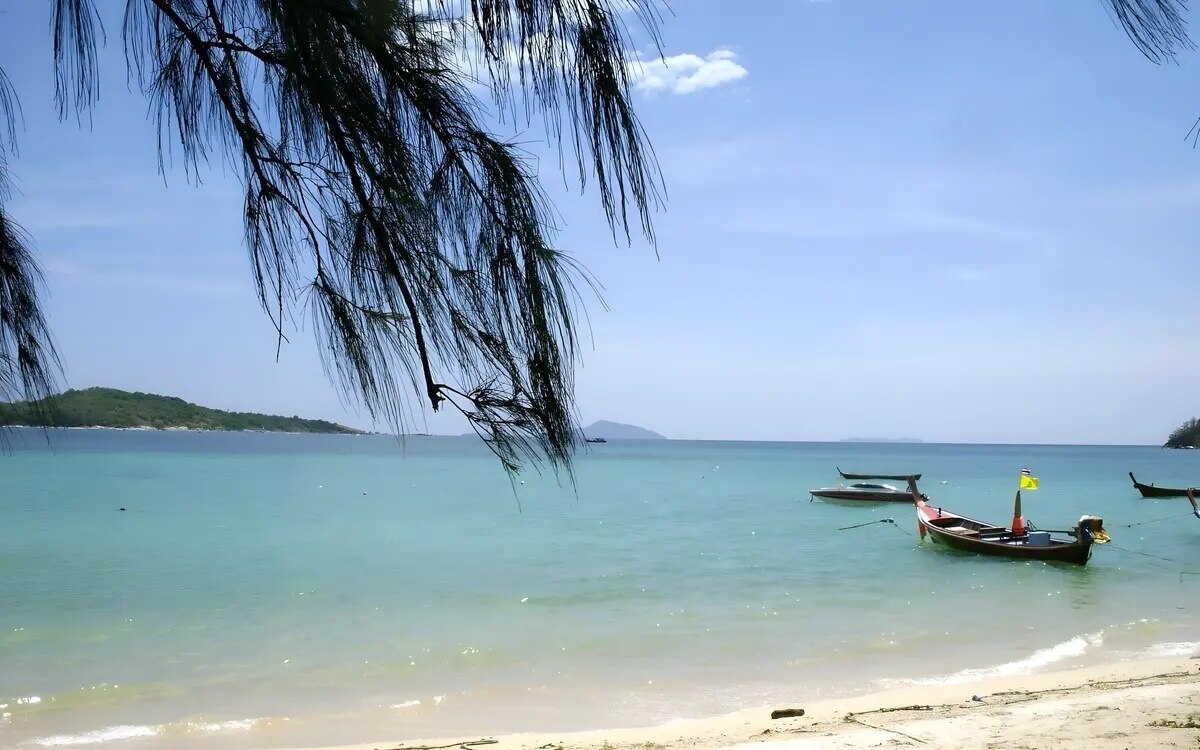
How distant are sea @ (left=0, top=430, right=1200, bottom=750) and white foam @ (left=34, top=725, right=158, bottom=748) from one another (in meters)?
0.03

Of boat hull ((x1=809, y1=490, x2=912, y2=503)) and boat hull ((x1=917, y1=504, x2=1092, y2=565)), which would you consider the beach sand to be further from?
boat hull ((x1=809, y1=490, x2=912, y2=503))

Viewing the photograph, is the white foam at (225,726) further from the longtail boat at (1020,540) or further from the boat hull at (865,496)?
the boat hull at (865,496)

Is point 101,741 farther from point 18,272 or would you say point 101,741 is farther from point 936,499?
point 936,499

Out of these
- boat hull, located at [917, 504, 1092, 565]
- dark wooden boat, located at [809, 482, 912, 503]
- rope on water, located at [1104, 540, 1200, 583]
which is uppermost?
boat hull, located at [917, 504, 1092, 565]

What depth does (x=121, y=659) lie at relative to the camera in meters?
10.6

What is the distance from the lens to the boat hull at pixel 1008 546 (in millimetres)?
17453

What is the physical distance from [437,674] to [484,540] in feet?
47.3

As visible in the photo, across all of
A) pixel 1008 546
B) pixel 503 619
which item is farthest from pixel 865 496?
pixel 503 619

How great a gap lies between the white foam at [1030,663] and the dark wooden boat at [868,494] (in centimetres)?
2302

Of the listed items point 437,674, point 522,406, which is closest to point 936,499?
point 437,674

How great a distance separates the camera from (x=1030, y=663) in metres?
10.0

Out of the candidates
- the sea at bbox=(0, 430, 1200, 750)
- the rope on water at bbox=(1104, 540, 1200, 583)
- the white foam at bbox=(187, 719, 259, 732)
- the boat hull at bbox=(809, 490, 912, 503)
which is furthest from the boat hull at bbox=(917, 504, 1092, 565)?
the white foam at bbox=(187, 719, 259, 732)

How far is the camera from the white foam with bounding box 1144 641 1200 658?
10.2 meters

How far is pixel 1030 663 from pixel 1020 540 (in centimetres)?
924
